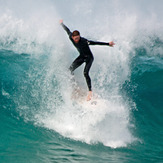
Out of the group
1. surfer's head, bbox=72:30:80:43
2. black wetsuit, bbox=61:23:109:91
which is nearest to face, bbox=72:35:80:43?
surfer's head, bbox=72:30:80:43

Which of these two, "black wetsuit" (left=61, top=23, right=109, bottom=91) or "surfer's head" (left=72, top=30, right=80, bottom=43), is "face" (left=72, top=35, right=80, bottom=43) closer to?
"surfer's head" (left=72, top=30, right=80, bottom=43)

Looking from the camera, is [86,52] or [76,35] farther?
[86,52]

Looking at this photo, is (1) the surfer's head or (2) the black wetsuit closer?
(1) the surfer's head

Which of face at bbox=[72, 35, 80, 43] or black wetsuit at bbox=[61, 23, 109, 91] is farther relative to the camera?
black wetsuit at bbox=[61, 23, 109, 91]

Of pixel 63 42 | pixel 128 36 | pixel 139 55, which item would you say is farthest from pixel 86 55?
pixel 128 36

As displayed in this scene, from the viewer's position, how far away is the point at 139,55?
15.0 m

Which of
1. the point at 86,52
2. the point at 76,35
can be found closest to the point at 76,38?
the point at 76,35

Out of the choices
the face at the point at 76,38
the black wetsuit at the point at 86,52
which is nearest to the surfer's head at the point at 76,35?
the face at the point at 76,38

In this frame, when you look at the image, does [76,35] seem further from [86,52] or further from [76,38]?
[86,52]

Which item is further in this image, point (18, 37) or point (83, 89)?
point (18, 37)

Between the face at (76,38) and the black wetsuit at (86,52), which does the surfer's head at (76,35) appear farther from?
the black wetsuit at (86,52)

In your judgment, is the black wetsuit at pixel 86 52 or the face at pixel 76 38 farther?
the black wetsuit at pixel 86 52

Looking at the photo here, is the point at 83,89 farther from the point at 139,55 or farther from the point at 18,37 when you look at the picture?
the point at 18,37

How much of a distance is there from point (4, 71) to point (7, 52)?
2963mm
